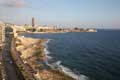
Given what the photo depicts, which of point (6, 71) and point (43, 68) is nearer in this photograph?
point (6, 71)

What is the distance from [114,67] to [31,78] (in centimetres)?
3140

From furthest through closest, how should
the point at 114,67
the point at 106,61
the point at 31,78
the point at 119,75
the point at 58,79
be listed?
the point at 106,61 < the point at 114,67 < the point at 119,75 < the point at 58,79 < the point at 31,78

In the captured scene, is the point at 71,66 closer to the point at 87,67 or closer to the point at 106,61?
the point at 87,67

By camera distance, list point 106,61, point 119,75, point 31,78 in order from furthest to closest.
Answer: point 106,61 < point 119,75 < point 31,78

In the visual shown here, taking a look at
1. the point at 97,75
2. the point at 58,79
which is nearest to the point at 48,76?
the point at 58,79

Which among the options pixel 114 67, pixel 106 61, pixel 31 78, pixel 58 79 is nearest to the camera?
pixel 31 78

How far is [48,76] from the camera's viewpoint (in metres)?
60.4

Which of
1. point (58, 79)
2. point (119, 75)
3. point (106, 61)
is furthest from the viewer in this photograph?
point (106, 61)

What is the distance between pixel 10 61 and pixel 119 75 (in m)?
34.1

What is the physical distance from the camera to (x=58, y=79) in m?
57.7

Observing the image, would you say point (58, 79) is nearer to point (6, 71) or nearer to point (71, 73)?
point (71, 73)

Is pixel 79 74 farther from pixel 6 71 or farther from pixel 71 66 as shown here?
pixel 6 71

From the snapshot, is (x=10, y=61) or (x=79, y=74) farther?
(x=10, y=61)

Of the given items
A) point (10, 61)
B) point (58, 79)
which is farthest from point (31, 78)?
point (10, 61)
